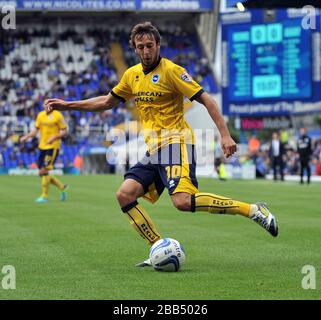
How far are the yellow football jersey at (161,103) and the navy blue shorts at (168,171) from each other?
97 millimetres

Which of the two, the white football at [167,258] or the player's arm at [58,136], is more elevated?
the player's arm at [58,136]

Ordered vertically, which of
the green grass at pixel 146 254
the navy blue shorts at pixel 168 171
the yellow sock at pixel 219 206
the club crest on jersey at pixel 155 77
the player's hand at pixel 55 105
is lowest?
the green grass at pixel 146 254

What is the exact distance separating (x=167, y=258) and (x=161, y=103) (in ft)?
5.36

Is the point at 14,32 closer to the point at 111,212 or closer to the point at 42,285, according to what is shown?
the point at 111,212

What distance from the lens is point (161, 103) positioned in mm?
8844

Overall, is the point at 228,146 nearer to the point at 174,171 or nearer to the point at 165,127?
the point at 174,171

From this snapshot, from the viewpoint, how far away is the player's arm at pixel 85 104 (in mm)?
9320

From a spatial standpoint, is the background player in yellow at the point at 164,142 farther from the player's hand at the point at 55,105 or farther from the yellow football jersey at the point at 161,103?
the player's hand at the point at 55,105

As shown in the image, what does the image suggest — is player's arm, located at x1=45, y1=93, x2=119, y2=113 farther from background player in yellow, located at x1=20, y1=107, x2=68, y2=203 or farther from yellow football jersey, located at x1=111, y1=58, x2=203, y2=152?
background player in yellow, located at x1=20, y1=107, x2=68, y2=203

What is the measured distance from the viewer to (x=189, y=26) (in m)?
62.2

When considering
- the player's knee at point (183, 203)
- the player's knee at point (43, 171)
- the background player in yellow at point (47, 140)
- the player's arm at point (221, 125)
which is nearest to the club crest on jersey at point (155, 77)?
the player's arm at point (221, 125)

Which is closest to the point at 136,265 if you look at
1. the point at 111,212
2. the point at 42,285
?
the point at 42,285

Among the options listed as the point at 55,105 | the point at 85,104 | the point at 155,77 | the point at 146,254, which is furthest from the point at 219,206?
the point at 55,105

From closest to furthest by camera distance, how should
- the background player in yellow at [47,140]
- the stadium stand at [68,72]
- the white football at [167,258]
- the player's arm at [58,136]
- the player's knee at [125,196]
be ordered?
the white football at [167,258], the player's knee at [125,196], the player's arm at [58,136], the background player in yellow at [47,140], the stadium stand at [68,72]
